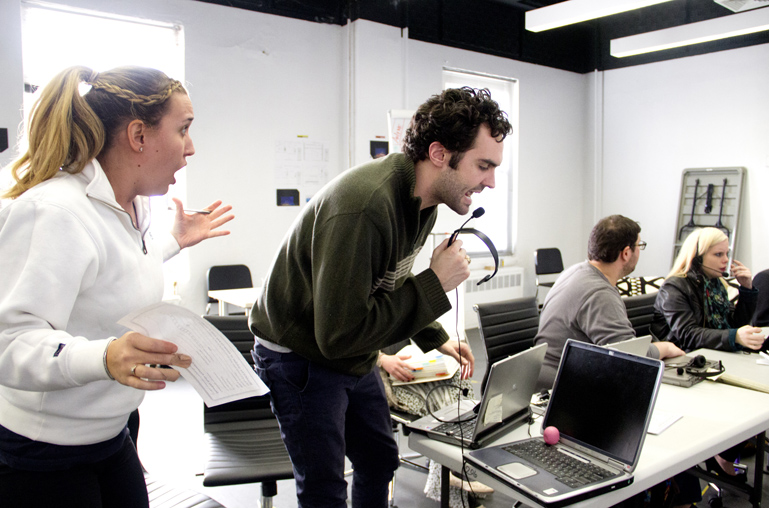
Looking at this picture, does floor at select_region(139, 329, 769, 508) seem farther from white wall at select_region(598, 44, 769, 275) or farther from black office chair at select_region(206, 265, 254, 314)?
white wall at select_region(598, 44, 769, 275)

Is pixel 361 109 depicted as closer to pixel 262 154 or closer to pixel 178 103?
pixel 262 154

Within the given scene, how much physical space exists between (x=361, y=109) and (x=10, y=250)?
4.56 meters

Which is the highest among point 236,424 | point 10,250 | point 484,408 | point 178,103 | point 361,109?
point 361,109

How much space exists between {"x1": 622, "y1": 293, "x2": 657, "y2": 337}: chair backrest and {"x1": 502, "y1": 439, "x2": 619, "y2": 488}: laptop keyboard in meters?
1.76

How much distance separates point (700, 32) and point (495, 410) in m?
5.06

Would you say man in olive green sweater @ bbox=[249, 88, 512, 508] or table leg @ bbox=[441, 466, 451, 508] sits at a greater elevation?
man in olive green sweater @ bbox=[249, 88, 512, 508]

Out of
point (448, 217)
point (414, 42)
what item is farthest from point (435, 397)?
point (414, 42)

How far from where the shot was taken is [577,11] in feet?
14.8

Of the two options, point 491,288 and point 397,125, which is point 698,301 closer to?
point 397,125

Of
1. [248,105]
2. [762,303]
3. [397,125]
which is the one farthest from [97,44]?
[762,303]

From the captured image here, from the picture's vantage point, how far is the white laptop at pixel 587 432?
50.1 inches

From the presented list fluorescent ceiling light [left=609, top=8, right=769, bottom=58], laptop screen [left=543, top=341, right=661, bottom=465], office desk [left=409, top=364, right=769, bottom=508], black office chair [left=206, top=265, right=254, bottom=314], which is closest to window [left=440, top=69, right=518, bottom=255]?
fluorescent ceiling light [left=609, top=8, right=769, bottom=58]

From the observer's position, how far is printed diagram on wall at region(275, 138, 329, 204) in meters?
4.98

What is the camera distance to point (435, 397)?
223cm
